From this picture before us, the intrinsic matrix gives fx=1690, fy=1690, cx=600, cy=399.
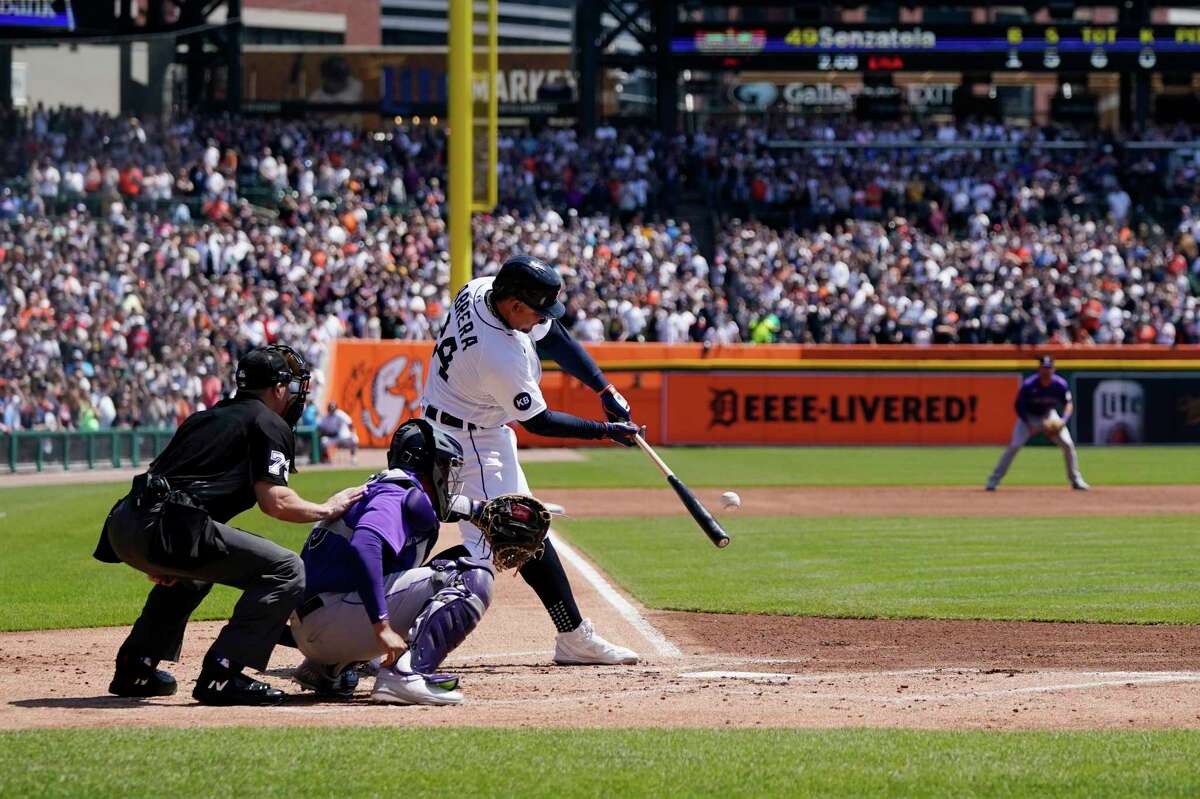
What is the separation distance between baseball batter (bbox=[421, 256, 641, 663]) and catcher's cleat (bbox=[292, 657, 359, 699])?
0.79m

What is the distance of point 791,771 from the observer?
5.58m

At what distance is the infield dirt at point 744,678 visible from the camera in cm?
680

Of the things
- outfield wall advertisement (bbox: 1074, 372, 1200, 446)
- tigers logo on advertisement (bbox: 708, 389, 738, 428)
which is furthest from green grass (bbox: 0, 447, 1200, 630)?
outfield wall advertisement (bbox: 1074, 372, 1200, 446)

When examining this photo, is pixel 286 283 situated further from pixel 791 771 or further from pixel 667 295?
pixel 791 771

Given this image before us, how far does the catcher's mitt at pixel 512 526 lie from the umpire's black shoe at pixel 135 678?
1.56 meters

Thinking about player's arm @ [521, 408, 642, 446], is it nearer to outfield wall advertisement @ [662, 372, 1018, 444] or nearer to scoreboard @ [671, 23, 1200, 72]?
outfield wall advertisement @ [662, 372, 1018, 444]

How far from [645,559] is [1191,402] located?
2283 centimetres

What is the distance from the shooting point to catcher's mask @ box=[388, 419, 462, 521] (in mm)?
7250

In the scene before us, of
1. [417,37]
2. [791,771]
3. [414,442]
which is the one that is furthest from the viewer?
[417,37]

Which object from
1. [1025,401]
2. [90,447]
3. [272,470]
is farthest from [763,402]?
[272,470]

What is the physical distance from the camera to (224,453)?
273 inches

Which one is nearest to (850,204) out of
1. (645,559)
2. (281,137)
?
(281,137)

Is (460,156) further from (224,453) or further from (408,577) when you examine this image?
(224,453)

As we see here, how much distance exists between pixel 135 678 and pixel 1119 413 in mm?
29181
